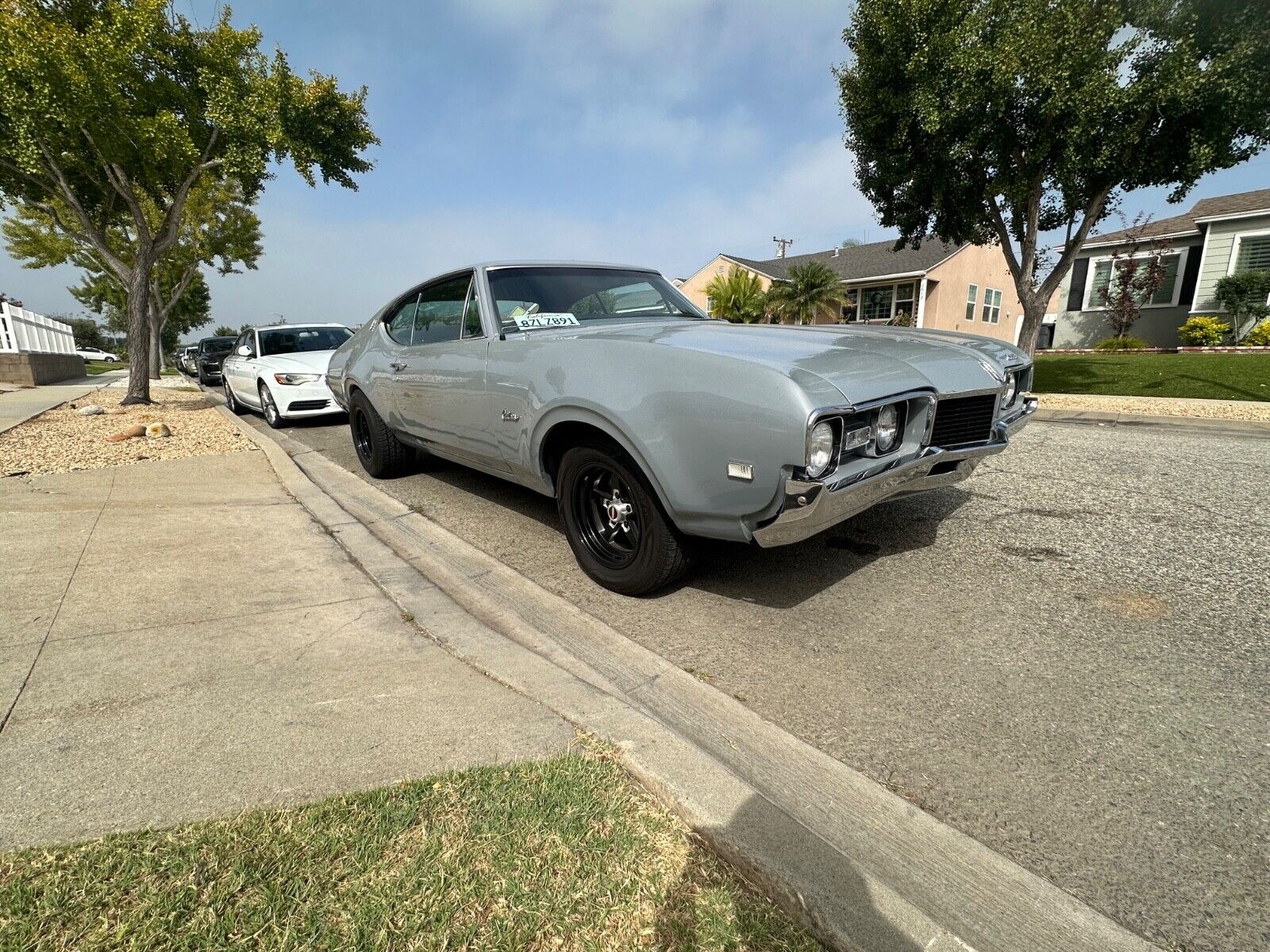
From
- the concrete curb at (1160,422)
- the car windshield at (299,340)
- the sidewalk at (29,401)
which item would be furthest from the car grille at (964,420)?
the sidewalk at (29,401)

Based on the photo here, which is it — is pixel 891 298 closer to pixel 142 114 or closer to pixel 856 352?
pixel 142 114

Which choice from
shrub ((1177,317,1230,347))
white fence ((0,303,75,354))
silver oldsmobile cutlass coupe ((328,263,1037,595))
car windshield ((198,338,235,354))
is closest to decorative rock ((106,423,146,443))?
silver oldsmobile cutlass coupe ((328,263,1037,595))

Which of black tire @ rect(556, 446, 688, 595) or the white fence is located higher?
the white fence

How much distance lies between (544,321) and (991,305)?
30.2 m

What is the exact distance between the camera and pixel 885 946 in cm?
124

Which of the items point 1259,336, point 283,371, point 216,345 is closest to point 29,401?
point 283,371

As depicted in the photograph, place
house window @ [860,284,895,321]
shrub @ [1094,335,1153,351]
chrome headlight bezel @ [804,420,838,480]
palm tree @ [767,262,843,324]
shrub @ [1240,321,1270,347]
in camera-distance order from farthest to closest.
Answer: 1. house window @ [860,284,895,321]
2. palm tree @ [767,262,843,324]
3. shrub @ [1094,335,1153,351]
4. shrub @ [1240,321,1270,347]
5. chrome headlight bezel @ [804,420,838,480]

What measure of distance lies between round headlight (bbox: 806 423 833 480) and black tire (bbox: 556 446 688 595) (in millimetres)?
730

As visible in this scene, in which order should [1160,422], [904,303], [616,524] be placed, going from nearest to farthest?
[616,524] → [1160,422] → [904,303]

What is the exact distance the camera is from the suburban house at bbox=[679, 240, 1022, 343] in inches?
950

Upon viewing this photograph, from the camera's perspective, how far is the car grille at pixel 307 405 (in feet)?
26.6

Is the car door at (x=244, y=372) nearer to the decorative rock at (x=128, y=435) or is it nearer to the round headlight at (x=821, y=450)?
the decorative rock at (x=128, y=435)

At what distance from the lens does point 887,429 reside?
241 cm

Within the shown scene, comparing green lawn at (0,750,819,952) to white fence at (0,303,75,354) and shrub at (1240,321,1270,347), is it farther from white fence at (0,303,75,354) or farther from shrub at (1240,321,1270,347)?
shrub at (1240,321,1270,347)
